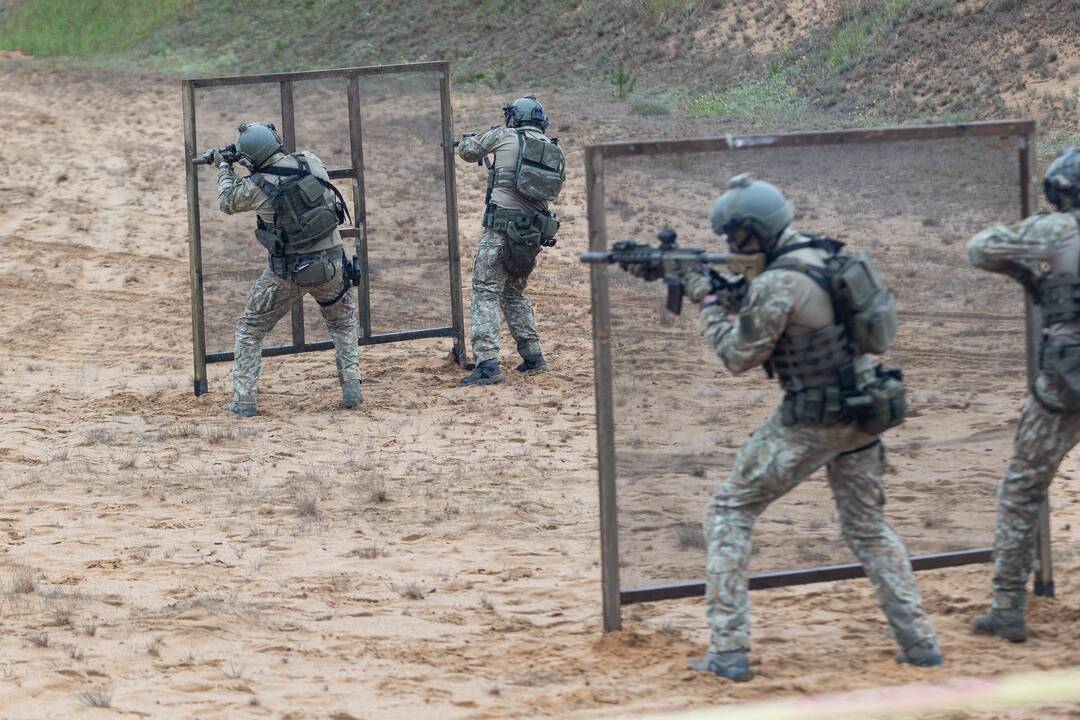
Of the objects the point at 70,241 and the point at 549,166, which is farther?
the point at 70,241

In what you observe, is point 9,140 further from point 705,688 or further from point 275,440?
point 705,688

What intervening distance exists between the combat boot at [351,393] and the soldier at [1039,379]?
18.7ft

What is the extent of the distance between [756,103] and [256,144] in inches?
552

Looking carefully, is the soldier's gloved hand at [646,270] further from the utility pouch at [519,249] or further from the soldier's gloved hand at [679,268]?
the utility pouch at [519,249]

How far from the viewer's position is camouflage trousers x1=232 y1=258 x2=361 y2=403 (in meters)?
9.88

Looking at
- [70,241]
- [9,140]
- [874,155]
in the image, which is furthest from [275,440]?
[9,140]

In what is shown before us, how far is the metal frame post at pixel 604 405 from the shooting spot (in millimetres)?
5293

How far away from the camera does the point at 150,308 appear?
13.9m

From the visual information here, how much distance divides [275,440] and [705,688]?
5023 mm

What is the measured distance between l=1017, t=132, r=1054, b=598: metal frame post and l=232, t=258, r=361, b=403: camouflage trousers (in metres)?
5.25

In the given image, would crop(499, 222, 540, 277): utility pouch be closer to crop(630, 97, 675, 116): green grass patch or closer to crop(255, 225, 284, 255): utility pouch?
crop(255, 225, 284, 255): utility pouch

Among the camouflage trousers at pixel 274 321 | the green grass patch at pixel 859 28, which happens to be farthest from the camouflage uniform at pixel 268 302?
the green grass patch at pixel 859 28

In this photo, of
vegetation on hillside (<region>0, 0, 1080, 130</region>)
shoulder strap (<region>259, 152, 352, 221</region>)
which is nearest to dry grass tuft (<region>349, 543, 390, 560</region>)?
shoulder strap (<region>259, 152, 352, 221</region>)

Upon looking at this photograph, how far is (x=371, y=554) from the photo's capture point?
7.05 metres
